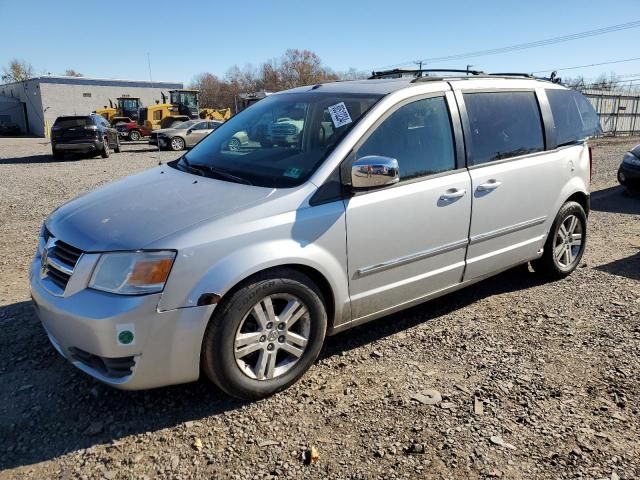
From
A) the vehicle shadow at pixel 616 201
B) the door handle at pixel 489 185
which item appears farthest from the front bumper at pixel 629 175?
the door handle at pixel 489 185

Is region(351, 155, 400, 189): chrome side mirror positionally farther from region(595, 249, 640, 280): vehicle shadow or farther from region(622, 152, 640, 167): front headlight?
region(622, 152, 640, 167): front headlight

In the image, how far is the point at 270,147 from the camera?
3604 millimetres

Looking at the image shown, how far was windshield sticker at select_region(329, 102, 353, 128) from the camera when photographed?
336 cm

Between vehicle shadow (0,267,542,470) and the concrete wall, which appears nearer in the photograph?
vehicle shadow (0,267,542,470)

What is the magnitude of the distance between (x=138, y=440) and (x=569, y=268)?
166 inches

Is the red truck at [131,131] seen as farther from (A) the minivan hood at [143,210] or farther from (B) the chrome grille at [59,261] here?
(B) the chrome grille at [59,261]

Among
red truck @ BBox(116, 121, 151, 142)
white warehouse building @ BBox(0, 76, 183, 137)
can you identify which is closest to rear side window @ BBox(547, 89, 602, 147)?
red truck @ BBox(116, 121, 151, 142)

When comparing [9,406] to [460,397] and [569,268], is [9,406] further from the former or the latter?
[569,268]

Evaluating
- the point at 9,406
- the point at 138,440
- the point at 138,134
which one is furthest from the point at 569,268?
the point at 138,134

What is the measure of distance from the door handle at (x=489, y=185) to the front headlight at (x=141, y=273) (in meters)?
2.35

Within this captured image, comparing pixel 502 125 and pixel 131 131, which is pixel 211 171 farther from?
pixel 131 131

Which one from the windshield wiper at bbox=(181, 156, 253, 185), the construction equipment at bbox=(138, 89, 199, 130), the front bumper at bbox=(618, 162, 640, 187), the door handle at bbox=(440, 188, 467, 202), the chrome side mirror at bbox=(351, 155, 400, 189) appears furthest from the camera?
the construction equipment at bbox=(138, 89, 199, 130)

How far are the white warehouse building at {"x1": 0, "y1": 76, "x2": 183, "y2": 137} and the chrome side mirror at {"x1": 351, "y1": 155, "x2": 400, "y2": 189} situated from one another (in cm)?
4906

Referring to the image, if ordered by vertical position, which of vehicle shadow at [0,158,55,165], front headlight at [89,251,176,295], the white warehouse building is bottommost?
vehicle shadow at [0,158,55,165]
